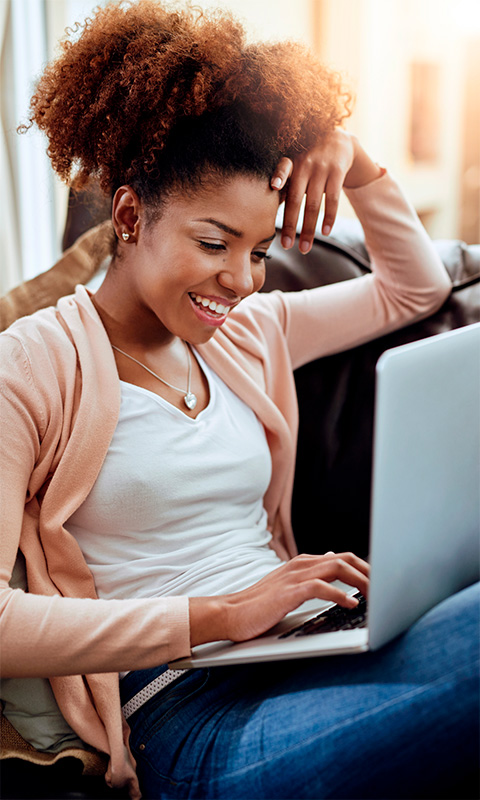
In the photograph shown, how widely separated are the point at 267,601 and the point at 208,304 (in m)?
0.40

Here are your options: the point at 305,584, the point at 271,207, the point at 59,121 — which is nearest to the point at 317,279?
the point at 271,207

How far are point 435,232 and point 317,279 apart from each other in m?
3.38

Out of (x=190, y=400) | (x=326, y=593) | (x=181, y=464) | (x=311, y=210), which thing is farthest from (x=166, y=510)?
(x=311, y=210)

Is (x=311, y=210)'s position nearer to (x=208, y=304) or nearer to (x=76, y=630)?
(x=208, y=304)

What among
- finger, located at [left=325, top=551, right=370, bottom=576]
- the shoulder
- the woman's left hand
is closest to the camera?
finger, located at [left=325, top=551, right=370, bottom=576]

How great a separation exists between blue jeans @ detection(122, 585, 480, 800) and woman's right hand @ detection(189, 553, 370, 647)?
0.27ft

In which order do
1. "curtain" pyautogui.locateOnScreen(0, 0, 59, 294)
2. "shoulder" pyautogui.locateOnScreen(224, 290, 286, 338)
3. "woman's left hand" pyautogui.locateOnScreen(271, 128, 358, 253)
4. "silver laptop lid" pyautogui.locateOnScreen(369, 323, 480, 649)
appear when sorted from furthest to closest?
1. "curtain" pyautogui.locateOnScreen(0, 0, 59, 294)
2. "shoulder" pyautogui.locateOnScreen(224, 290, 286, 338)
3. "woman's left hand" pyautogui.locateOnScreen(271, 128, 358, 253)
4. "silver laptop lid" pyautogui.locateOnScreen(369, 323, 480, 649)

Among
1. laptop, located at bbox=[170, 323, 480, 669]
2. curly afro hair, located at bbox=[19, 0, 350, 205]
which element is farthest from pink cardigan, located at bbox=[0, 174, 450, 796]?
curly afro hair, located at bbox=[19, 0, 350, 205]

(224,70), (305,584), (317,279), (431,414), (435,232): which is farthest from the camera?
(435,232)

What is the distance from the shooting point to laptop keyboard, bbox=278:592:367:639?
2.63 ft

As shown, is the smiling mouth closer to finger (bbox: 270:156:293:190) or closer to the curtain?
finger (bbox: 270:156:293:190)

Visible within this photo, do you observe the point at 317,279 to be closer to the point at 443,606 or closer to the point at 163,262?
the point at 163,262

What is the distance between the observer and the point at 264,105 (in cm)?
101

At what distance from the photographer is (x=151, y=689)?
3.12ft
